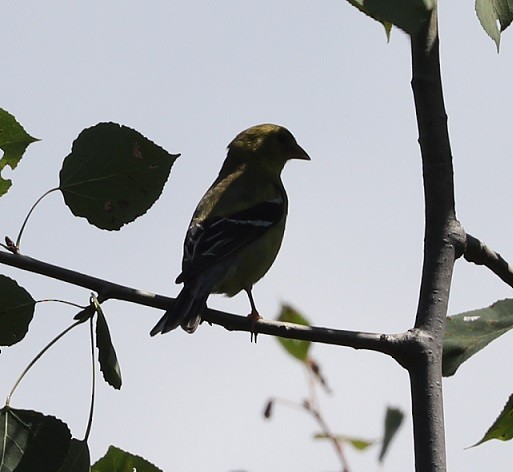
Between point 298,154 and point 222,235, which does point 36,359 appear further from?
point 298,154

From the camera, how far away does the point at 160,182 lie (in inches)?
109

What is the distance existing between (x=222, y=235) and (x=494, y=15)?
386cm

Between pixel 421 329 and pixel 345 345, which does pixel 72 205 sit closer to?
pixel 345 345

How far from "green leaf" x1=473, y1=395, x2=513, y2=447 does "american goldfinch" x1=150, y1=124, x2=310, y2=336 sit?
6.31 feet

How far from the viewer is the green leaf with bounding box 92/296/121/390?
2377 mm

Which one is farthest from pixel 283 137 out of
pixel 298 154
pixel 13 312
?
pixel 13 312

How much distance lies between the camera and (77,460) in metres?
2.27

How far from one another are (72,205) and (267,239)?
3.16 metres

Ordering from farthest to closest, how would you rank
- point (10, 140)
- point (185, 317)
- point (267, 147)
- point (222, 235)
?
point (267, 147)
point (222, 235)
point (185, 317)
point (10, 140)

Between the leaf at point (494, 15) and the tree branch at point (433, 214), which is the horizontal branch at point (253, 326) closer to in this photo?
the tree branch at point (433, 214)

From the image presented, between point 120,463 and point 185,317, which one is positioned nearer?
point 120,463

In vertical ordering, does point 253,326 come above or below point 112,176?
below

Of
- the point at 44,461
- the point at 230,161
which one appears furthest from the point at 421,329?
the point at 230,161

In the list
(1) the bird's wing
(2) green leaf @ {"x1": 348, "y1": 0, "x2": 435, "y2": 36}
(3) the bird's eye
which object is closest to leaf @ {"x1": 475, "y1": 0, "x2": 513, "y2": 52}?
(2) green leaf @ {"x1": 348, "y1": 0, "x2": 435, "y2": 36}
